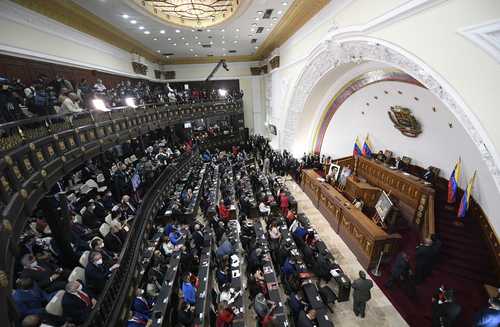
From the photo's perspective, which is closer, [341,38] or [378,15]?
[378,15]

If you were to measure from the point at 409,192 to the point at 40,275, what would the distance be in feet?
36.3

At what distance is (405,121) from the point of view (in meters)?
9.46

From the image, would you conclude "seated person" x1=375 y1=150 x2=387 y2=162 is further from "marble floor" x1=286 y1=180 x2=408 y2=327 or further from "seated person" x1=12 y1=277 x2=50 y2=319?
"seated person" x1=12 y1=277 x2=50 y2=319

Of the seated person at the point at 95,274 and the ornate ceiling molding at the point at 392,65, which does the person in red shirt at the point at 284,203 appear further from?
the seated person at the point at 95,274

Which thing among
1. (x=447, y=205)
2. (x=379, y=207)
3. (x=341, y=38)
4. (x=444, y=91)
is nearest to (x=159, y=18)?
(x=341, y=38)

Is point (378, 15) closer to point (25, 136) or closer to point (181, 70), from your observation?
point (25, 136)

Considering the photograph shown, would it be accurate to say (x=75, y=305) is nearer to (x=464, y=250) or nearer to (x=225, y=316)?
(x=225, y=316)

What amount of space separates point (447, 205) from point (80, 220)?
11.7 meters

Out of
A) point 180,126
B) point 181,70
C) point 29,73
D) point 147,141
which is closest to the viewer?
point 29,73

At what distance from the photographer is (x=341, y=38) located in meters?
8.10

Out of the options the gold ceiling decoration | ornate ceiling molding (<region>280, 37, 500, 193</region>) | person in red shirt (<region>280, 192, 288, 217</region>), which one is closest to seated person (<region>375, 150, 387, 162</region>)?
ornate ceiling molding (<region>280, 37, 500, 193</region>)

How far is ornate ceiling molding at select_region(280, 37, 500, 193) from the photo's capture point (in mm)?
4109

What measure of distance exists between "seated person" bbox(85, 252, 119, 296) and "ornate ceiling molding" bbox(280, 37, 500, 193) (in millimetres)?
7517

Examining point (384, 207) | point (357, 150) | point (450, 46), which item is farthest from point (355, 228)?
point (357, 150)
